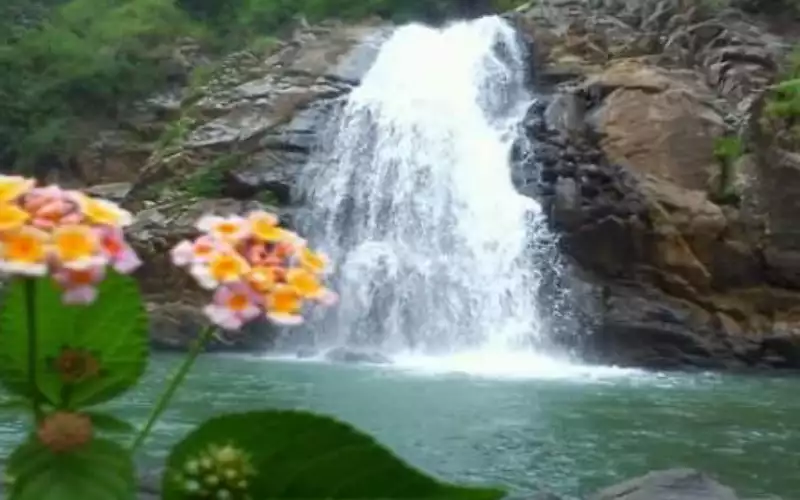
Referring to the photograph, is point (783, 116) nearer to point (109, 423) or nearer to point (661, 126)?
point (661, 126)

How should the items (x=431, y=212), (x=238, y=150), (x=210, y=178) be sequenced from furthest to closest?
(x=238, y=150)
(x=210, y=178)
(x=431, y=212)

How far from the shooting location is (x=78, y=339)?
716mm

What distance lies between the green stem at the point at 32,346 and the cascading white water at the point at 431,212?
1500cm

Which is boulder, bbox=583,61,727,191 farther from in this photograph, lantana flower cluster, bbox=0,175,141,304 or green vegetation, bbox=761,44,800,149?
lantana flower cluster, bbox=0,175,141,304

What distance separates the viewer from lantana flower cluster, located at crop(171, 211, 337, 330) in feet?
2.16

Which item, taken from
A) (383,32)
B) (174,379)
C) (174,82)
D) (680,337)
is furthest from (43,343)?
(174,82)

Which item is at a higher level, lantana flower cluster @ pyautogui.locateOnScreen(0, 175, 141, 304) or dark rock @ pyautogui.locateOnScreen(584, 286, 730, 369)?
lantana flower cluster @ pyautogui.locateOnScreen(0, 175, 141, 304)

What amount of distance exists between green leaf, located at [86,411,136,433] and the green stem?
0.09 ft

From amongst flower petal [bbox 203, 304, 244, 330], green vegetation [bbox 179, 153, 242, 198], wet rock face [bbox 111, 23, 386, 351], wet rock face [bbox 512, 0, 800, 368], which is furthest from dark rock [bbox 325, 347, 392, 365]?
flower petal [bbox 203, 304, 244, 330]

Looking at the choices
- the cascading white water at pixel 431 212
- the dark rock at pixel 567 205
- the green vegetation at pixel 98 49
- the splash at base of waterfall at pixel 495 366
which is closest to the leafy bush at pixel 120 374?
the splash at base of waterfall at pixel 495 366

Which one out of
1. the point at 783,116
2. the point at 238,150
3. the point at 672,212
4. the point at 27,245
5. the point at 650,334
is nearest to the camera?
the point at 27,245

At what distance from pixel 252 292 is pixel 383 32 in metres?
20.2

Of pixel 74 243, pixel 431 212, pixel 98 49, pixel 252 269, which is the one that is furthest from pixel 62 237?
pixel 98 49

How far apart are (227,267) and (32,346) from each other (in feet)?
0.38
